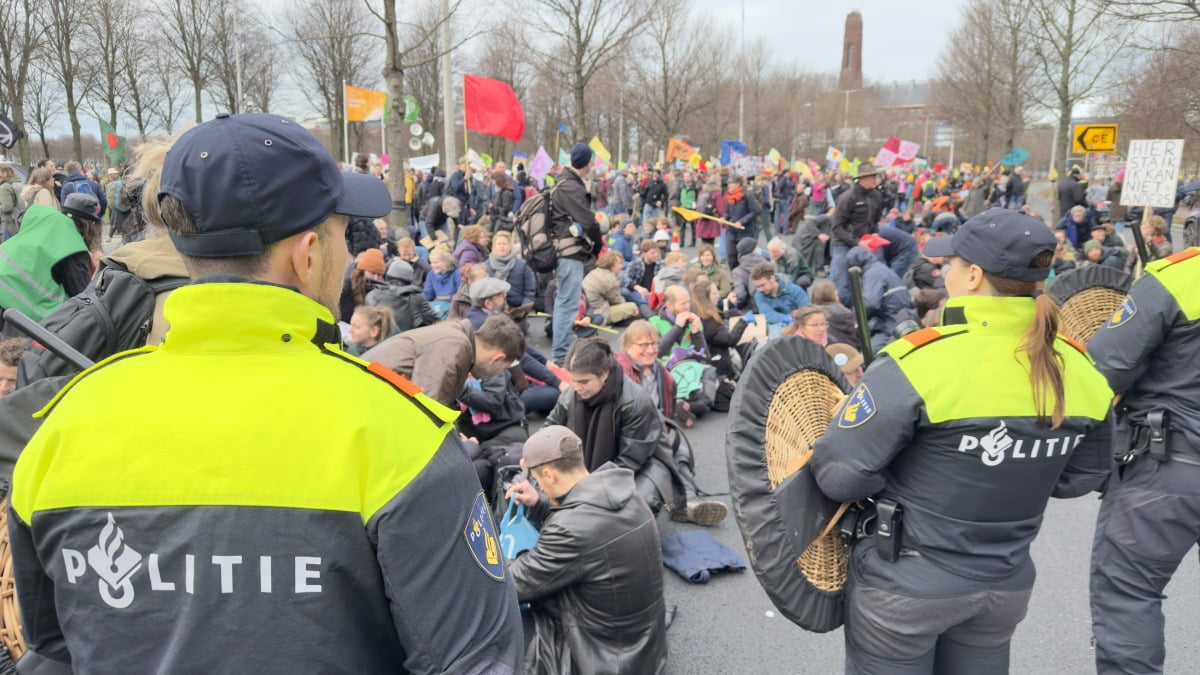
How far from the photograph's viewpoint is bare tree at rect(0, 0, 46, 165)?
24625mm

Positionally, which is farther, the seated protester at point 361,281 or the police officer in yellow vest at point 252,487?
the seated protester at point 361,281

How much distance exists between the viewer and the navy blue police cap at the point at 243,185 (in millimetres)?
1174

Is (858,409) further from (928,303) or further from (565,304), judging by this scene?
(565,304)

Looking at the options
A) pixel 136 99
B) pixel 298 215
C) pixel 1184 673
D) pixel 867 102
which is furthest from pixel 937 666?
pixel 867 102

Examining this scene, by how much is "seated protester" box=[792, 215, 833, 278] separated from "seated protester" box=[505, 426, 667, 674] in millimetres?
10182

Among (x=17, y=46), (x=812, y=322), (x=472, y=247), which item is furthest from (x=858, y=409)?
(x=17, y=46)

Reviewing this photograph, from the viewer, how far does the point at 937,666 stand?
2543mm

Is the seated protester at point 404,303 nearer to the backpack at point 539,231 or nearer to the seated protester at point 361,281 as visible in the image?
the seated protester at point 361,281

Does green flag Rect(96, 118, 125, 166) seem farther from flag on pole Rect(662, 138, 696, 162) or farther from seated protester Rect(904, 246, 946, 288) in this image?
seated protester Rect(904, 246, 946, 288)

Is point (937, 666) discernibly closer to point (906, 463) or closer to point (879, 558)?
point (879, 558)

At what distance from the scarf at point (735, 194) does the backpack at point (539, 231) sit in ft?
30.3

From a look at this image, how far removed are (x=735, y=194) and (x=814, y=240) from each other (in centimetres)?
353

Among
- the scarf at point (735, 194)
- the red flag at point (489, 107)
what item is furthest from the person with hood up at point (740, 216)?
the red flag at point (489, 107)

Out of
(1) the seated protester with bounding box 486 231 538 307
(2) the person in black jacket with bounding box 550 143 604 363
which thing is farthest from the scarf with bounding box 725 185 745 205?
(2) the person in black jacket with bounding box 550 143 604 363
